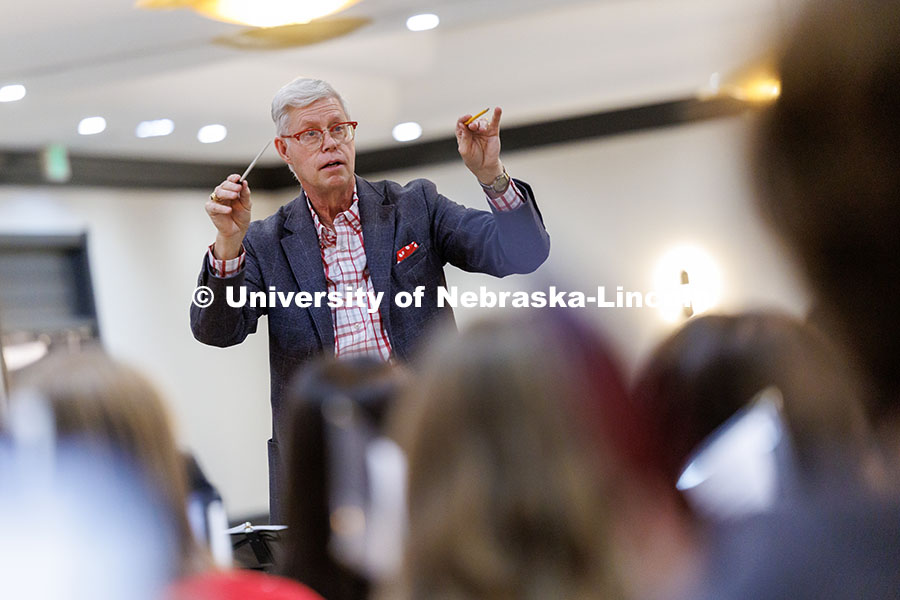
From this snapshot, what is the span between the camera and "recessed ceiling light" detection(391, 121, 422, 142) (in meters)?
2.24

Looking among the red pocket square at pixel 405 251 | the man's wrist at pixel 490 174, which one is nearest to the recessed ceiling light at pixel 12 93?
the red pocket square at pixel 405 251

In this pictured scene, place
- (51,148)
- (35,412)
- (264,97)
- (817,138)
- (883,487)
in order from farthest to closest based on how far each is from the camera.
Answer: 1. (51,148)
2. (264,97)
3. (35,412)
4. (883,487)
5. (817,138)

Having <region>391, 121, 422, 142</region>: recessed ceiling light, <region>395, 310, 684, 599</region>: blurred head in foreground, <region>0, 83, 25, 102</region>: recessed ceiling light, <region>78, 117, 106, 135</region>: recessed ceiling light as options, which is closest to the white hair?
<region>391, 121, 422, 142</region>: recessed ceiling light

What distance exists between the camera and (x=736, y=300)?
2.11 metres

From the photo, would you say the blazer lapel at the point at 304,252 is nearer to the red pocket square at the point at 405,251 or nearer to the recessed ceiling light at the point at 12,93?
the red pocket square at the point at 405,251

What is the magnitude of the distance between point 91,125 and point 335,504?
163 centimetres

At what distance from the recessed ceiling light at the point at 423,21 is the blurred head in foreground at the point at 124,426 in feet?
4.62

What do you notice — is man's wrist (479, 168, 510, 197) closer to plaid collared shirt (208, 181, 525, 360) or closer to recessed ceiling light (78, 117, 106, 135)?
plaid collared shirt (208, 181, 525, 360)

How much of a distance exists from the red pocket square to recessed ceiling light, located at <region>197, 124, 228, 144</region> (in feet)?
1.84

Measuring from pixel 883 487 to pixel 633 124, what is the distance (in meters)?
1.42

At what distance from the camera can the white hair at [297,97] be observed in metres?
2.22

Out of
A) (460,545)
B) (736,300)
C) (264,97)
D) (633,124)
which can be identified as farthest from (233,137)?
(460,545)

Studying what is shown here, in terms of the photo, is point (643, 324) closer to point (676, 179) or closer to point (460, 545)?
point (676, 179)

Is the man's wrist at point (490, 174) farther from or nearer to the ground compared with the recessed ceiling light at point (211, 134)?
nearer to the ground
